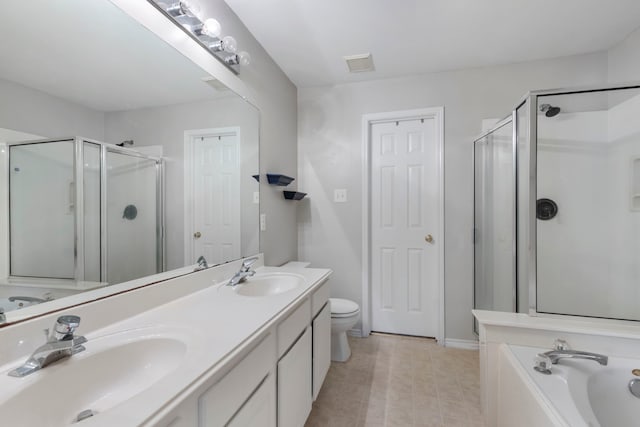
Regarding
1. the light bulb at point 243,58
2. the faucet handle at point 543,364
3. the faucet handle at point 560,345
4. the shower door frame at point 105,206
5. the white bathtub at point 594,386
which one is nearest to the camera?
the shower door frame at point 105,206

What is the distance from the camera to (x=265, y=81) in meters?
2.14

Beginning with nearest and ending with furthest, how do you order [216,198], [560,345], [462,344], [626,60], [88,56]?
[88,56], [560,345], [216,198], [626,60], [462,344]

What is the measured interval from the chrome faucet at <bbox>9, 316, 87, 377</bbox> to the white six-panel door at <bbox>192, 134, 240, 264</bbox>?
0.71 meters

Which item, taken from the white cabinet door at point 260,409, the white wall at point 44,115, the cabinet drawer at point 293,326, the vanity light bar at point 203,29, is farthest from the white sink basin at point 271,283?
the vanity light bar at point 203,29

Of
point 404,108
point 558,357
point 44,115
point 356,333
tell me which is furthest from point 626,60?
point 44,115

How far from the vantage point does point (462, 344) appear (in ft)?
7.98

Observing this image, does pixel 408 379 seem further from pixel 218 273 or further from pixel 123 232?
pixel 123 232

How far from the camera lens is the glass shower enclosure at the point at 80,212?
30.0 inches

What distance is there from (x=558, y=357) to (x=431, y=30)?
2.03m

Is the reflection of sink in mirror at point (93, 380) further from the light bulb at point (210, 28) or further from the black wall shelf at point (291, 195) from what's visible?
the black wall shelf at point (291, 195)

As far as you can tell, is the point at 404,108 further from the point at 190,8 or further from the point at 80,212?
the point at 80,212

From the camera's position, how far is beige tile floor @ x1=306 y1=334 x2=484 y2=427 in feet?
5.35

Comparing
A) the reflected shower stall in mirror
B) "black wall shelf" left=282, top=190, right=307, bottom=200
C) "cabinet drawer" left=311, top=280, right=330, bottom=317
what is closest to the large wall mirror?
"cabinet drawer" left=311, top=280, right=330, bottom=317

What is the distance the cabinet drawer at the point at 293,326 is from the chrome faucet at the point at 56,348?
Result: 2.09 ft
